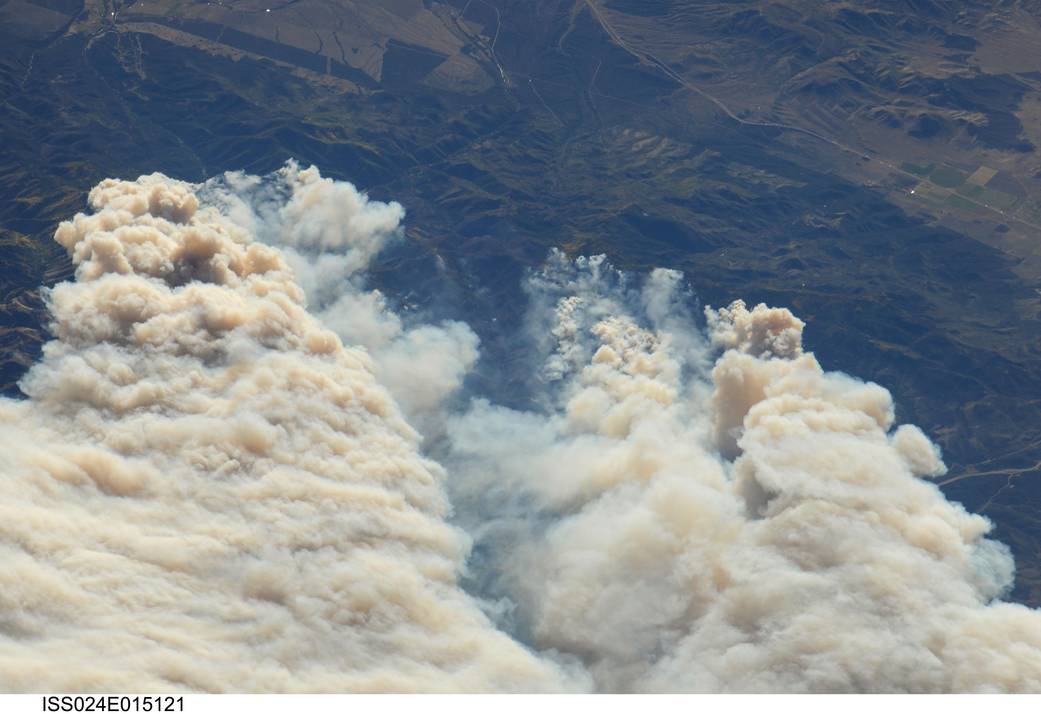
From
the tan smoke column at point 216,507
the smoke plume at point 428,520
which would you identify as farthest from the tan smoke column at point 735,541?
the tan smoke column at point 216,507

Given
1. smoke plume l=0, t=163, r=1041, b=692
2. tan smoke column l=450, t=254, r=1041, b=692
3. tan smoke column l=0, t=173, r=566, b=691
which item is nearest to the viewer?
tan smoke column l=0, t=173, r=566, b=691

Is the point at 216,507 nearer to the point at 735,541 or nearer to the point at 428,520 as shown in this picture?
the point at 428,520

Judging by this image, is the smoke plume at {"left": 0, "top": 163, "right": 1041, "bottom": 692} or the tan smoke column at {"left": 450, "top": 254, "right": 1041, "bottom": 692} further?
the tan smoke column at {"left": 450, "top": 254, "right": 1041, "bottom": 692}

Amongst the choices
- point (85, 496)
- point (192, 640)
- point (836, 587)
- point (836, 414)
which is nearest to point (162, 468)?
point (85, 496)

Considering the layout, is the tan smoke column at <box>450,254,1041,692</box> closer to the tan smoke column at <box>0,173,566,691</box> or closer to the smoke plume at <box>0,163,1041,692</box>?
the smoke plume at <box>0,163,1041,692</box>

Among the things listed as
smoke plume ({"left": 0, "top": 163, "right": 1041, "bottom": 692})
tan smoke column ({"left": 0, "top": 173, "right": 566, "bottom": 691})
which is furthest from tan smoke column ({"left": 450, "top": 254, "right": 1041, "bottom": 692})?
tan smoke column ({"left": 0, "top": 173, "right": 566, "bottom": 691})

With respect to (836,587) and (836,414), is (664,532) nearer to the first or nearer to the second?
(836,587)

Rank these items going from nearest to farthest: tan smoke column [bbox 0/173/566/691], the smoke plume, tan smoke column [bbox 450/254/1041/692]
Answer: tan smoke column [bbox 0/173/566/691], the smoke plume, tan smoke column [bbox 450/254/1041/692]

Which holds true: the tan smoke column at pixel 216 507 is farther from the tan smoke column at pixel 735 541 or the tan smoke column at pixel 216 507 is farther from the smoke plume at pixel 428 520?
the tan smoke column at pixel 735 541
